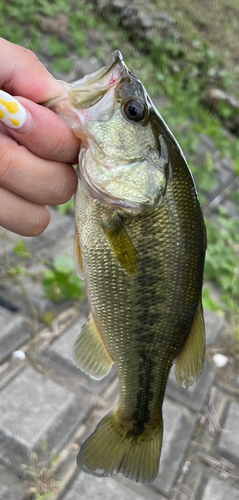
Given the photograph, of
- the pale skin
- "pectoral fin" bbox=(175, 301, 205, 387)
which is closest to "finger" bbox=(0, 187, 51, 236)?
the pale skin

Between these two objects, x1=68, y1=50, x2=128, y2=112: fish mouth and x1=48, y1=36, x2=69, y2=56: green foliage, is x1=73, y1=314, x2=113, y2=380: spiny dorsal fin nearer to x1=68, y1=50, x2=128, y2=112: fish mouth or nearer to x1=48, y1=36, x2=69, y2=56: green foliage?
x1=68, y1=50, x2=128, y2=112: fish mouth

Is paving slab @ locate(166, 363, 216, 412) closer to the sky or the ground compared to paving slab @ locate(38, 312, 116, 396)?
closer to the sky

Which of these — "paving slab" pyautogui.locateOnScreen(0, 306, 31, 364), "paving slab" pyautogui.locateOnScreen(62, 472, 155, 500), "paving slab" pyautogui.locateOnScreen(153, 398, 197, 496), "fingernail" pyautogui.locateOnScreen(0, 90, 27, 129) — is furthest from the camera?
"paving slab" pyautogui.locateOnScreen(0, 306, 31, 364)

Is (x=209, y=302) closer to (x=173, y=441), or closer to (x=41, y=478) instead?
(x=173, y=441)

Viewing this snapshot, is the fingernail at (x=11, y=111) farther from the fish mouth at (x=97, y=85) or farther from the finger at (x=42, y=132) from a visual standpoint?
the fish mouth at (x=97, y=85)

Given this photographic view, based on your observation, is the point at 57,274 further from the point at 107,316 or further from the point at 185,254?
the point at 185,254

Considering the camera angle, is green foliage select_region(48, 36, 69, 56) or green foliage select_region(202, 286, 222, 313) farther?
green foliage select_region(48, 36, 69, 56)

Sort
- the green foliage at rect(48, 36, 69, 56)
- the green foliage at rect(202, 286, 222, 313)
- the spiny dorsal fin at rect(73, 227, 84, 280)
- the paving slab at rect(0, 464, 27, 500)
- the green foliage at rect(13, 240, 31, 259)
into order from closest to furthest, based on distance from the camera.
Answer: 1. the spiny dorsal fin at rect(73, 227, 84, 280)
2. the paving slab at rect(0, 464, 27, 500)
3. the green foliage at rect(13, 240, 31, 259)
4. the green foliage at rect(202, 286, 222, 313)
5. the green foliage at rect(48, 36, 69, 56)
